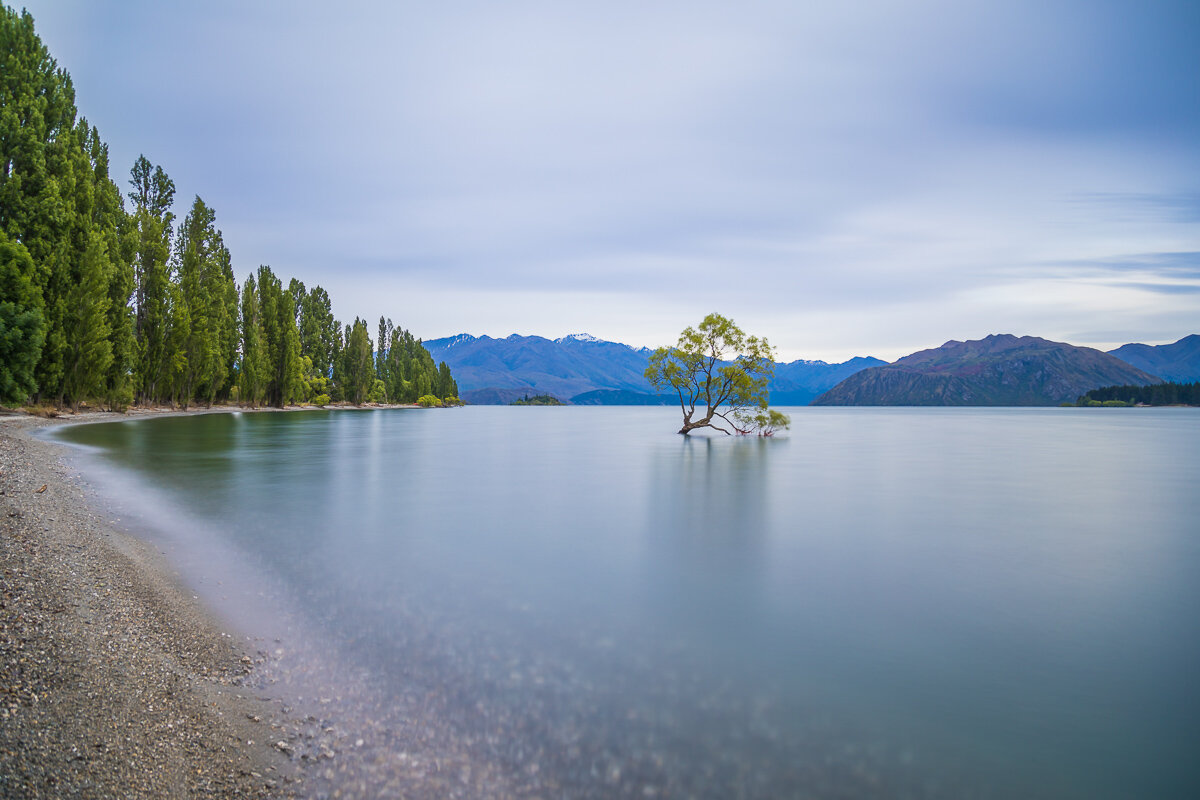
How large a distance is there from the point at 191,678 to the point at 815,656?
6826 millimetres

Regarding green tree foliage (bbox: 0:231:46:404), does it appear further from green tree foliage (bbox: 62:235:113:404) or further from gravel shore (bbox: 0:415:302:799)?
gravel shore (bbox: 0:415:302:799)

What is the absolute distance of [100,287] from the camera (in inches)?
1668

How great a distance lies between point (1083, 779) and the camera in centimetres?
518

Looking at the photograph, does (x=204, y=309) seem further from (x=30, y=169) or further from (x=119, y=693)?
(x=119, y=693)

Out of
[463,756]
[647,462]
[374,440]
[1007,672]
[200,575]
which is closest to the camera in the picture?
[463,756]

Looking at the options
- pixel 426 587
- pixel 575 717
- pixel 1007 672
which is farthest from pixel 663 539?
pixel 575 717

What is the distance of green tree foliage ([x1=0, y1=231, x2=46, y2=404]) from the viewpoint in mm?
32875

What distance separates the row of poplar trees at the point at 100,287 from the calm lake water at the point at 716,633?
1052 inches

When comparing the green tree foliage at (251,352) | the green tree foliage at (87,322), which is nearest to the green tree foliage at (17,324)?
the green tree foliage at (87,322)

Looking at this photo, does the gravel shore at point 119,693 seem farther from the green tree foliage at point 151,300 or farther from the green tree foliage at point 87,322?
the green tree foliage at point 151,300

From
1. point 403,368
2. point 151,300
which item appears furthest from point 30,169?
point 403,368

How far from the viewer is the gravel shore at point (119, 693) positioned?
4234 mm

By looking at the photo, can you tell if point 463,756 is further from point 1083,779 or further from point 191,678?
point 1083,779

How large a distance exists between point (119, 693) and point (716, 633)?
646 centimetres
